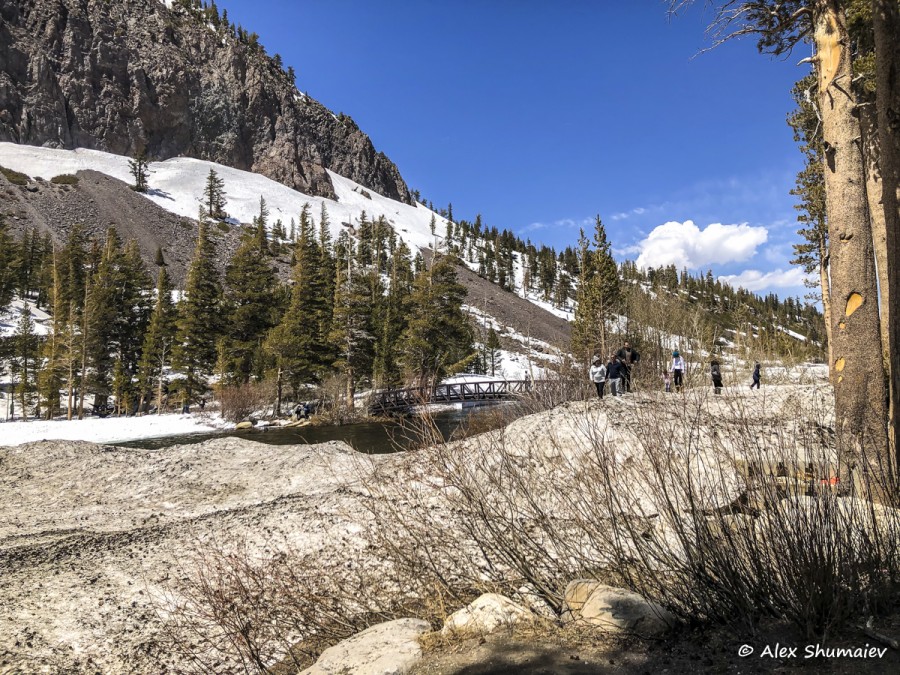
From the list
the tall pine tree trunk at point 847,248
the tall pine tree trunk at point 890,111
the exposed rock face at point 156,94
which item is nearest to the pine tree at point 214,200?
the exposed rock face at point 156,94

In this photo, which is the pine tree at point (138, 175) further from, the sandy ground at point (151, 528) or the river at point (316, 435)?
the sandy ground at point (151, 528)

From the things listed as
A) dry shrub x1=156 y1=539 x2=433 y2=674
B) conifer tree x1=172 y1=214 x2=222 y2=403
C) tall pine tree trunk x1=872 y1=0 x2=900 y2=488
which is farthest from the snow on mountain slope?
tall pine tree trunk x1=872 y1=0 x2=900 y2=488

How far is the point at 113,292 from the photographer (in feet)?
121

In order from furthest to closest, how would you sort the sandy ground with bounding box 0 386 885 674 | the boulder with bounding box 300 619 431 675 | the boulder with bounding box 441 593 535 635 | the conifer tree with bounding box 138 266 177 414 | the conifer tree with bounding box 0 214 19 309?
the conifer tree with bounding box 0 214 19 309 → the conifer tree with bounding box 138 266 177 414 → the sandy ground with bounding box 0 386 885 674 → the boulder with bounding box 441 593 535 635 → the boulder with bounding box 300 619 431 675

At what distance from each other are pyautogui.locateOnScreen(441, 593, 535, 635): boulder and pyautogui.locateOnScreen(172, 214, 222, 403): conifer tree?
33.6 m

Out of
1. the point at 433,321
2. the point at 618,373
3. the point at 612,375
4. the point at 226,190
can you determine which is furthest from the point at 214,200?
the point at 618,373

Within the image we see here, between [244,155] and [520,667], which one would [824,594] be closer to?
[520,667]

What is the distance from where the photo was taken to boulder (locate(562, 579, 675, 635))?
2566 millimetres

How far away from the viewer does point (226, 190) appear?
104812 millimetres

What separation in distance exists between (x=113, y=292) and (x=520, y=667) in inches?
1713

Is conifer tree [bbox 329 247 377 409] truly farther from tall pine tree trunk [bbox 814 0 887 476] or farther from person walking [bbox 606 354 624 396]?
tall pine tree trunk [bbox 814 0 887 476]

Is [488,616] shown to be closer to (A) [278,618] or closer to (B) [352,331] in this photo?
(A) [278,618]

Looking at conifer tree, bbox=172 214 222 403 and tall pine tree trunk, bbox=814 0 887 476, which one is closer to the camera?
tall pine tree trunk, bbox=814 0 887 476

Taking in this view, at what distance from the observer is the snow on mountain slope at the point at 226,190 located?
8612cm
